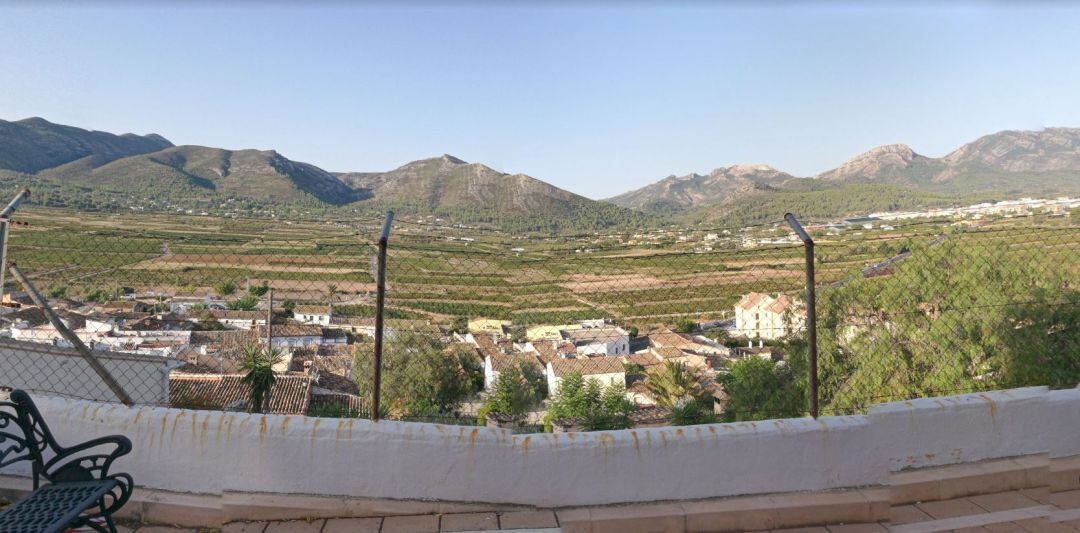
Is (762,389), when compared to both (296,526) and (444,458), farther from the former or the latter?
(296,526)

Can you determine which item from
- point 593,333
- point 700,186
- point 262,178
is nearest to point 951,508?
point 593,333

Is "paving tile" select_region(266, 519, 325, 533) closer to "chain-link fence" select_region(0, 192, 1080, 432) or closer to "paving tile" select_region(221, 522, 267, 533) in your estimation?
"paving tile" select_region(221, 522, 267, 533)

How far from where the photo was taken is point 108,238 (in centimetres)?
437

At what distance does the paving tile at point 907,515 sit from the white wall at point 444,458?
0.31 metres

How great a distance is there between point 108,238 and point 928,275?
8.63 metres

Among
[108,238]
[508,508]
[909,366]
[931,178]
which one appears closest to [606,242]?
[508,508]

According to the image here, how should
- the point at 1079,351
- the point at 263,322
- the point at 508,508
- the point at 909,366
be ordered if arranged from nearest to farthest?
1. the point at 508,508
2. the point at 1079,351
3. the point at 909,366
4. the point at 263,322

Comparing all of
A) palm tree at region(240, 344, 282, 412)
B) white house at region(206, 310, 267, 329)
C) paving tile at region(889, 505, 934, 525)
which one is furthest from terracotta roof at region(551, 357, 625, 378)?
white house at region(206, 310, 267, 329)

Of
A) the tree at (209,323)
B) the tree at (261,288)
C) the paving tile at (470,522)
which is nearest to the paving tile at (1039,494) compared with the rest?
the paving tile at (470,522)

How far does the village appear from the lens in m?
4.50

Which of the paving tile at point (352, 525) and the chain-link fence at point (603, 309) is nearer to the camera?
the paving tile at point (352, 525)

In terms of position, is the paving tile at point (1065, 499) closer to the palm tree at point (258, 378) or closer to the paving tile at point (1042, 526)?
the paving tile at point (1042, 526)

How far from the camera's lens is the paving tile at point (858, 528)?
272 cm

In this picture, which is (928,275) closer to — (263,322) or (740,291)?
(740,291)
